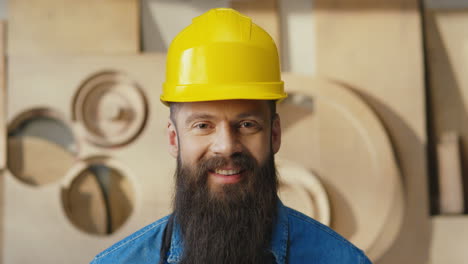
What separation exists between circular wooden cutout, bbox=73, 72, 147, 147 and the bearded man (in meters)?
0.99

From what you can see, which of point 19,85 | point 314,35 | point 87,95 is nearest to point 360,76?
point 314,35

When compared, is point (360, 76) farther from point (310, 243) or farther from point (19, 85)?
point (19, 85)

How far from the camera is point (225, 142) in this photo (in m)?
0.92

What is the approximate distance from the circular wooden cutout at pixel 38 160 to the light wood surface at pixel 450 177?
1.43m

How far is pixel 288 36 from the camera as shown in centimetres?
209

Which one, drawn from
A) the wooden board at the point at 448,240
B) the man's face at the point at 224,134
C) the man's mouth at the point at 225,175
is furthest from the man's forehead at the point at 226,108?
the wooden board at the point at 448,240

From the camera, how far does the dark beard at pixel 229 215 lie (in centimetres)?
97

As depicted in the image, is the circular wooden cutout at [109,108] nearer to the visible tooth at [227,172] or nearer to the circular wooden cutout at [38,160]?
the circular wooden cutout at [38,160]

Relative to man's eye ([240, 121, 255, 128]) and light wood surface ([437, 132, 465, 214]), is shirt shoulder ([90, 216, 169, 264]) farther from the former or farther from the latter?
light wood surface ([437, 132, 465, 214])

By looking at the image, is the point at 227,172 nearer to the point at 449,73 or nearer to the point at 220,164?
the point at 220,164

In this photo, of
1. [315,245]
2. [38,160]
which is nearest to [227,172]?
[315,245]

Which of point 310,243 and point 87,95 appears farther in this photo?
point 87,95

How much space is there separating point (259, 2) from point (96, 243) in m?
1.12

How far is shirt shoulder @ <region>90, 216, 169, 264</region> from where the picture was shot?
1062mm
